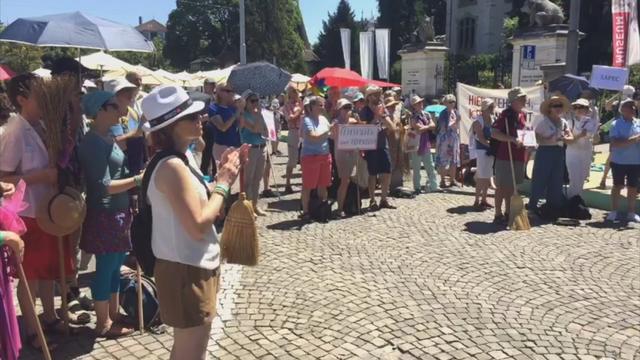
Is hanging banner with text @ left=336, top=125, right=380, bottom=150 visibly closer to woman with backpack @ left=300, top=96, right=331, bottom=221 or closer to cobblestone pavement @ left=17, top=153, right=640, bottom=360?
woman with backpack @ left=300, top=96, right=331, bottom=221

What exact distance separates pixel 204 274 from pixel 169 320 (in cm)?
28

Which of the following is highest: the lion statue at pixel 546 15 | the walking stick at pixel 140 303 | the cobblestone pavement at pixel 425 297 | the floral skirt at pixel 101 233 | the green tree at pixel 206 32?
the green tree at pixel 206 32

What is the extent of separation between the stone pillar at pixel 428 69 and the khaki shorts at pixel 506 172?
1435 centimetres

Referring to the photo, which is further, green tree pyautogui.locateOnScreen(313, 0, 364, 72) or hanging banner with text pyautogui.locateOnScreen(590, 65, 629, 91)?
green tree pyautogui.locateOnScreen(313, 0, 364, 72)

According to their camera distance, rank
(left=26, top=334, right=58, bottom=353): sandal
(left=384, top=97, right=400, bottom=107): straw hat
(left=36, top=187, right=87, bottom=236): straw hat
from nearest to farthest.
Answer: (left=36, top=187, right=87, bottom=236): straw hat → (left=26, top=334, right=58, bottom=353): sandal → (left=384, top=97, right=400, bottom=107): straw hat

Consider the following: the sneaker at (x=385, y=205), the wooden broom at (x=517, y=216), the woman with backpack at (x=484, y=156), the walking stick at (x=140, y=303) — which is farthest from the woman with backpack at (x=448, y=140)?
the walking stick at (x=140, y=303)

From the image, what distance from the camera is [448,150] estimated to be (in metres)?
11.1

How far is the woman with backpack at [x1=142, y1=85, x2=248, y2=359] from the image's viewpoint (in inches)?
107

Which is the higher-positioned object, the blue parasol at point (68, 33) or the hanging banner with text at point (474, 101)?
the blue parasol at point (68, 33)

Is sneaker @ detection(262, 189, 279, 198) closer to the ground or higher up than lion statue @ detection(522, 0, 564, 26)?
closer to the ground

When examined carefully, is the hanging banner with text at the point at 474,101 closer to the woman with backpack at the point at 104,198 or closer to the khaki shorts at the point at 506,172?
the khaki shorts at the point at 506,172

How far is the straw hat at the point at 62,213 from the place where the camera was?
381 centimetres

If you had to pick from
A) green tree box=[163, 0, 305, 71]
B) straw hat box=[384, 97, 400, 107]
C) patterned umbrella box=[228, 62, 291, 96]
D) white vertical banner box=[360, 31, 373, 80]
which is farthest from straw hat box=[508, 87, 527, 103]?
green tree box=[163, 0, 305, 71]

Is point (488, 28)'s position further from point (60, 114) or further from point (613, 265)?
point (60, 114)
